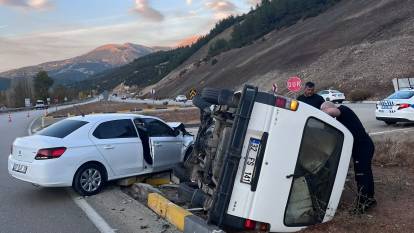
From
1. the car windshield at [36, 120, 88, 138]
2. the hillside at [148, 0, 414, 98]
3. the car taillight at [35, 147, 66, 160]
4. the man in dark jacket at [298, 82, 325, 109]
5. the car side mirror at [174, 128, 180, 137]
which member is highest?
the hillside at [148, 0, 414, 98]

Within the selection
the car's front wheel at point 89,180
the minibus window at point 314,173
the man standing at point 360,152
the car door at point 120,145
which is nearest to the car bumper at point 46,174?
the car's front wheel at point 89,180

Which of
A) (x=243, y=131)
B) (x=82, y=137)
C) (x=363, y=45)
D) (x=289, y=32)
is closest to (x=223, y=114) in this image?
(x=243, y=131)

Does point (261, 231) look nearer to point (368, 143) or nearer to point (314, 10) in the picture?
point (368, 143)

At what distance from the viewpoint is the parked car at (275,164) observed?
5527 millimetres

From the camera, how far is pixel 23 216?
7.78 metres

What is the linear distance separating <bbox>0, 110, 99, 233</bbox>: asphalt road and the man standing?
12.0ft

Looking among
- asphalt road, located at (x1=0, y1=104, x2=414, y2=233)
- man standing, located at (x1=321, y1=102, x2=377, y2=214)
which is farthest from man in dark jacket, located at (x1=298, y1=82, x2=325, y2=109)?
asphalt road, located at (x1=0, y1=104, x2=414, y2=233)

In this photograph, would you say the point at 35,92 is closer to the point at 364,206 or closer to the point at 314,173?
the point at 364,206

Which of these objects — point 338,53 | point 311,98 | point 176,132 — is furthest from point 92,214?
point 338,53

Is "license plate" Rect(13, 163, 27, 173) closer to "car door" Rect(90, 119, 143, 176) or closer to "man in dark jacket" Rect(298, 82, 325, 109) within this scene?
"car door" Rect(90, 119, 143, 176)

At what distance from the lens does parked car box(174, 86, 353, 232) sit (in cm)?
553

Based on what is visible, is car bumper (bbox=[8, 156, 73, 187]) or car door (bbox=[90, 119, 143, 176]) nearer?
car bumper (bbox=[8, 156, 73, 187])

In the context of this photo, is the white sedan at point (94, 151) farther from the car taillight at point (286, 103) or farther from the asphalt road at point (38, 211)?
the car taillight at point (286, 103)

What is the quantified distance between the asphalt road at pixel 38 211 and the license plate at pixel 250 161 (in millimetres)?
2493
